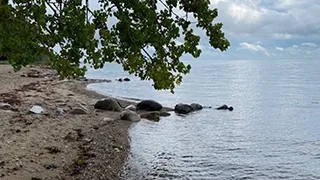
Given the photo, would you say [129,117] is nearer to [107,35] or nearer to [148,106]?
[148,106]

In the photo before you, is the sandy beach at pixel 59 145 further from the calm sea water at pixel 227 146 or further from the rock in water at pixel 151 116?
the rock in water at pixel 151 116

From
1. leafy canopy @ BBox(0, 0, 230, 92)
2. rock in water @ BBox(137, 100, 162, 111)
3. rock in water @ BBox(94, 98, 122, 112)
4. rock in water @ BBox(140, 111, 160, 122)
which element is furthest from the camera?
rock in water @ BBox(137, 100, 162, 111)

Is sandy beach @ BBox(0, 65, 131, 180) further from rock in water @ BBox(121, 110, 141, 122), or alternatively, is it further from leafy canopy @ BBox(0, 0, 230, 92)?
leafy canopy @ BBox(0, 0, 230, 92)

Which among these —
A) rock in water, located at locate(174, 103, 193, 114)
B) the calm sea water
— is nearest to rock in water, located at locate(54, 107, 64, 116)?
the calm sea water

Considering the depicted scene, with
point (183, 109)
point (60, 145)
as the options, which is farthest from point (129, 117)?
point (60, 145)

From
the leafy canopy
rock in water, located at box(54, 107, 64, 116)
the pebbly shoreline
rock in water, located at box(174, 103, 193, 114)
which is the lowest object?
rock in water, located at box(54, 107, 64, 116)

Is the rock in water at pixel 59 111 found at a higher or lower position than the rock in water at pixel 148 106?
lower

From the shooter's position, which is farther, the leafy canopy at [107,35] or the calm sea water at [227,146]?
the calm sea water at [227,146]

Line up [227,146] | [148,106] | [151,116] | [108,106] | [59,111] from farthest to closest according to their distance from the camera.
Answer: [148,106] < [108,106] < [151,116] < [59,111] < [227,146]

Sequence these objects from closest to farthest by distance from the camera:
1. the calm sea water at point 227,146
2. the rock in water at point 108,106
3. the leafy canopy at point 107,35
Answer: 1. the leafy canopy at point 107,35
2. the calm sea water at point 227,146
3. the rock in water at point 108,106

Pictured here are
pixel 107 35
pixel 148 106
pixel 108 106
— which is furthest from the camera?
pixel 148 106

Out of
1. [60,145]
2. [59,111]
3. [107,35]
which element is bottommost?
[59,111]

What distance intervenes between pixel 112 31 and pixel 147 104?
21519 millimetres

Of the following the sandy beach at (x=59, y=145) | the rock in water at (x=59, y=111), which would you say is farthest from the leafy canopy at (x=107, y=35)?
the rock in water at (x=59, y=111)
